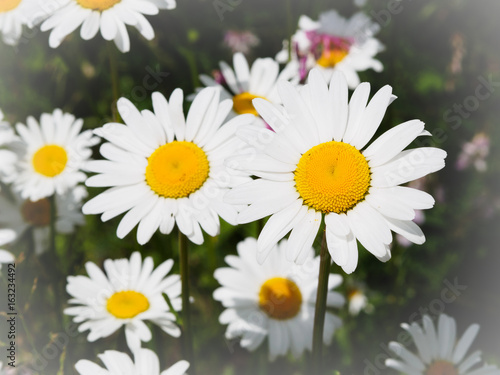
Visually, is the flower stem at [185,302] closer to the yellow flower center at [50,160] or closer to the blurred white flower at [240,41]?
the yellow flower center at [50,160]

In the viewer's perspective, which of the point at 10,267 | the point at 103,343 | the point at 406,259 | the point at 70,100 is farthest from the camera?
the point at 70,100

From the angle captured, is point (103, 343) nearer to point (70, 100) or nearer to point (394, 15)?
point (70, 100)

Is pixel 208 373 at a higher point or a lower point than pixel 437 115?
lower

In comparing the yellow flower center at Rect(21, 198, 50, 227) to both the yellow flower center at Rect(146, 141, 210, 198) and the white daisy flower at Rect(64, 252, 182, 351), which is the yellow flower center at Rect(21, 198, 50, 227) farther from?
the yellow flower center at Rect(146, 141, 210, 198)

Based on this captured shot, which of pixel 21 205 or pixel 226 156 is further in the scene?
pixel 21 205

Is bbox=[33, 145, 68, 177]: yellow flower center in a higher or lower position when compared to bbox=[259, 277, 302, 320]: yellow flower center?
higher

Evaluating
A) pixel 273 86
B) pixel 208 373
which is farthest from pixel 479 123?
pixel 208 373

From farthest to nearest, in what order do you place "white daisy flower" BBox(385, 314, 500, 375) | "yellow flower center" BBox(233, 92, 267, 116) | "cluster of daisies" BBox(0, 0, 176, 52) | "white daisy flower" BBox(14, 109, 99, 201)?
"white daisy flower" BBox(14, 109, 99, 201) < "yellow flower center" BBox(233, 92, 267, 116) < "cluster of daisies" BBox(0, 0, 176, 52) < "white daisy flower" BBox(385, 314, 500, 375)

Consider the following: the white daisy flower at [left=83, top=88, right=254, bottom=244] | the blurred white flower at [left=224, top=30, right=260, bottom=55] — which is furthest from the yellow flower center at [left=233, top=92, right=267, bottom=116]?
the blurred white flower at [left=224, top=30, right=260, bottom=55]
